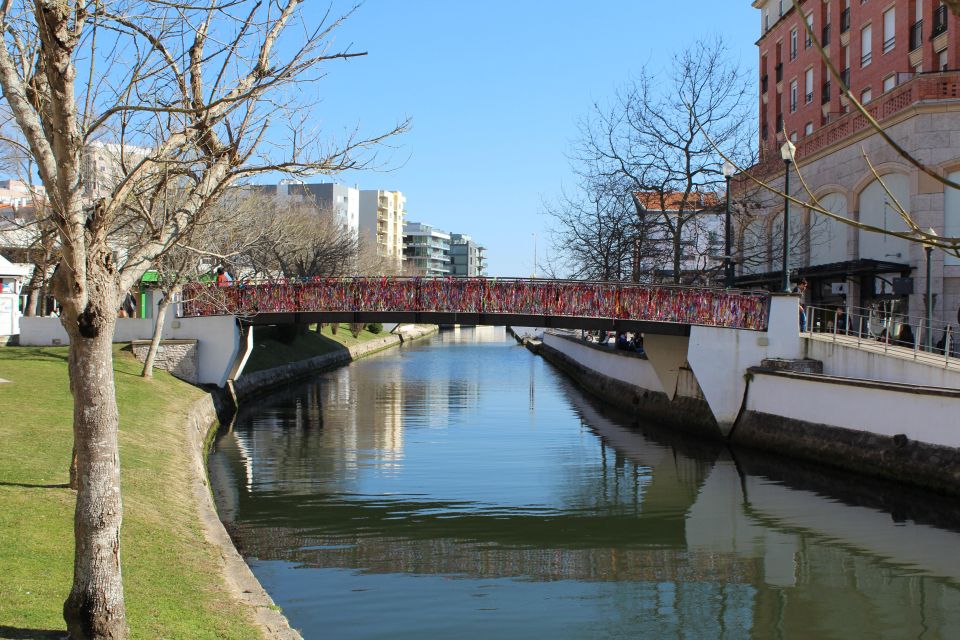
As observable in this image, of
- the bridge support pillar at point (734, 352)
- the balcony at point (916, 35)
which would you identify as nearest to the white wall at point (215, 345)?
the bridge support pillar at point (734, 352)

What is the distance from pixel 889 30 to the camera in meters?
39.0

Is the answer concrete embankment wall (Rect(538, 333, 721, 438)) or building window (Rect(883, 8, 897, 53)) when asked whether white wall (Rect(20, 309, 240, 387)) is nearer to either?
concrete embankment wall (Rect(538, 333, 721, 438))

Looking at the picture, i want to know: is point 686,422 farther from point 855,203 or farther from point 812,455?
point 855,203

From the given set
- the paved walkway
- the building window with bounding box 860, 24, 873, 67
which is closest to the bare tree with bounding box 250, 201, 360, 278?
the building window with bounding box 860, 24, 873, 67

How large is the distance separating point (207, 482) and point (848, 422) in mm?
14116

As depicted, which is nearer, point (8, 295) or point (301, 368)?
point (8, 295)

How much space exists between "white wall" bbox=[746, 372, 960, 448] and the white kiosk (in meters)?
33.9

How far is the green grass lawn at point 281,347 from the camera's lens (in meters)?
42.9

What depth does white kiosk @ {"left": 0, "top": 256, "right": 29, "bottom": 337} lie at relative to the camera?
42.5 meters

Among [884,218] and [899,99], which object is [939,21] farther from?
[884,218]

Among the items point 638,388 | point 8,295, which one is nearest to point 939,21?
point 638,388

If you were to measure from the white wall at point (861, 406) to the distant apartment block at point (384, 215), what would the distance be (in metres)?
125

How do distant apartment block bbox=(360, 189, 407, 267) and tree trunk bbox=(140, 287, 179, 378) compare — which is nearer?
tree trunk bbox=(140, 287, 179, 378)

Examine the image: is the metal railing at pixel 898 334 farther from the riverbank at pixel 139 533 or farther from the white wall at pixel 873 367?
the riverbank at pixel 139 533
